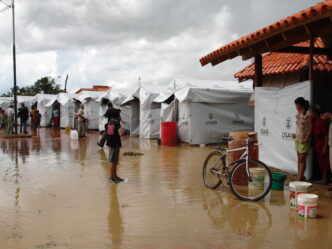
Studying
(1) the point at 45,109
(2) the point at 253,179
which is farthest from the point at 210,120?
(1) the point at 45,109

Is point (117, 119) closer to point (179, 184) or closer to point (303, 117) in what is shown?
point (179, 184)

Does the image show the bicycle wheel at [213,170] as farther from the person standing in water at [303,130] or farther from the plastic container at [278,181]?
the person standing in water at [303,130]

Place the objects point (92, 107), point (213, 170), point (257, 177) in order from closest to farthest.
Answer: point (257, 177), point (213, 170), point (92, 107)

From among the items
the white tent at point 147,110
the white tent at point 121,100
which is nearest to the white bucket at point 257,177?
the white tent at point 147,110

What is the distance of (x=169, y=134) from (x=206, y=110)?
1.84 metres

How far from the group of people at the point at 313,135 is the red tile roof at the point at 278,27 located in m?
1.47

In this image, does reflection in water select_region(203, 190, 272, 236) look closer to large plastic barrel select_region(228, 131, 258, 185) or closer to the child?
large plastic barrel select_region(228, 131, 258, 185)

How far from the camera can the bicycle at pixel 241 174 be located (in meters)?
6.38

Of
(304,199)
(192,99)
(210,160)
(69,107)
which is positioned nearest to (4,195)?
(210,160)

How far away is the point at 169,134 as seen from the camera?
1528cm

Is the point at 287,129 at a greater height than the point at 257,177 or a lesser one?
greater

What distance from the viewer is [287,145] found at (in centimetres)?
847

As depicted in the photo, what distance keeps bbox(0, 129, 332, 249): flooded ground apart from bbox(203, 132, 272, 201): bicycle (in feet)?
0.64

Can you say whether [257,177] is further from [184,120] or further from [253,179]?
[184,120]
